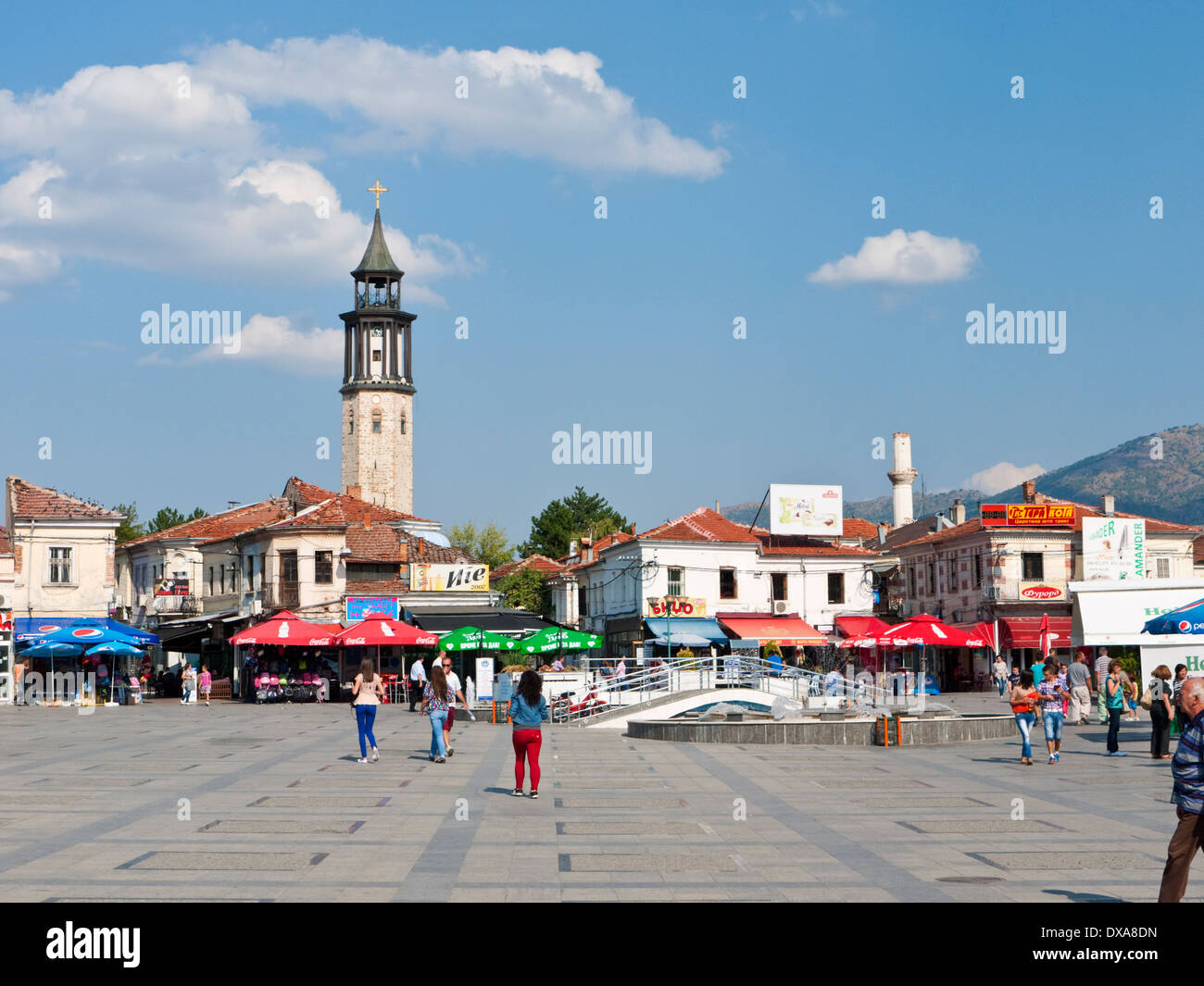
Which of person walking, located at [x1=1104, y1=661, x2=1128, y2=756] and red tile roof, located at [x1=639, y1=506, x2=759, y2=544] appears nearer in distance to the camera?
person walking, located at [x1=1104, y1=661, x2=1128, y2=756]

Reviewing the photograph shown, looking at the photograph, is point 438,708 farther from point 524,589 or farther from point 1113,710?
point 524,589

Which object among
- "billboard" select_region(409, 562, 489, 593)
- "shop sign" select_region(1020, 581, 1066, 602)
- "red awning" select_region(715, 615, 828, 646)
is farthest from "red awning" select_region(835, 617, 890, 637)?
"billboard" select_region(409, 562, 489, 593)

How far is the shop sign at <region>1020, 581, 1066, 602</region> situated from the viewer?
194 ft

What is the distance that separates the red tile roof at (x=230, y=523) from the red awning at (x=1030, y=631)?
3484cm

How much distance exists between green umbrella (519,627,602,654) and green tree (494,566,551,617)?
39.7 meters

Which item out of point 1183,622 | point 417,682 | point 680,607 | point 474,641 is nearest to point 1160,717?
point 1183,622

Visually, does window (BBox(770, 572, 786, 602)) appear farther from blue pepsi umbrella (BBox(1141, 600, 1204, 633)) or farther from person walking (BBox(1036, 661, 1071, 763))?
person walking (BBox(1036, 661, 1071, 763))

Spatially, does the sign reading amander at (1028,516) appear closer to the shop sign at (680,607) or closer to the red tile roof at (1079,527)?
the red tile roof at (1079,527)

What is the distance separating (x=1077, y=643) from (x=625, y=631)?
111ft

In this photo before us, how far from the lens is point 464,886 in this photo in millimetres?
10227

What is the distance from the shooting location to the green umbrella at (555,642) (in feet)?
132
